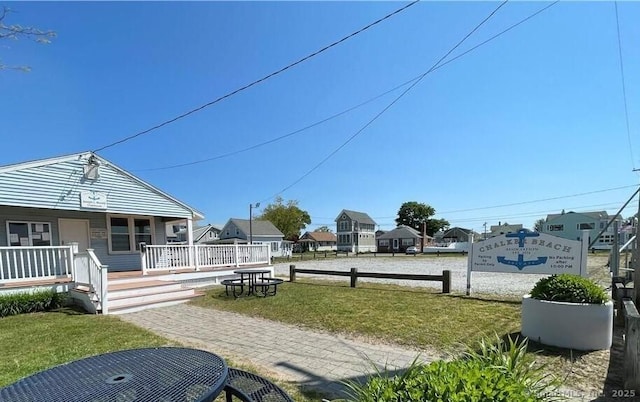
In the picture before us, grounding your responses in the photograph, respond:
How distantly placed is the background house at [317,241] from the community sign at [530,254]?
51.0 m

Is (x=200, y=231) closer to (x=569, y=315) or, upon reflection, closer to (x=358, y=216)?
(x=358, y=216)

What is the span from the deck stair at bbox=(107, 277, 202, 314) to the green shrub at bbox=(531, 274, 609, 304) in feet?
28.7

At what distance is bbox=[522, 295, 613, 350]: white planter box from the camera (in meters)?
4.29

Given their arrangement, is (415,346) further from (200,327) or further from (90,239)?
(90,239)

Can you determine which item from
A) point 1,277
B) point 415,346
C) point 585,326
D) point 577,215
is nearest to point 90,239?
point 1,277

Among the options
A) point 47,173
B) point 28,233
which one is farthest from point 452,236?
point 47,173

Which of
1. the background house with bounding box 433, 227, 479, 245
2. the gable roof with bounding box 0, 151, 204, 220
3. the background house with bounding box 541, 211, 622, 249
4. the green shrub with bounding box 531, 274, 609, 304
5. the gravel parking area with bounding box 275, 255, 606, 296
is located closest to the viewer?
the green shrub with bounding box 531, 274, 609, 304

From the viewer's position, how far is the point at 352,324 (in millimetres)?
6078

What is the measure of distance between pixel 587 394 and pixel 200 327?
6005mm

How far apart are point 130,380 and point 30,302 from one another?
335 inches

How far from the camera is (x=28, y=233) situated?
10414 millimetres

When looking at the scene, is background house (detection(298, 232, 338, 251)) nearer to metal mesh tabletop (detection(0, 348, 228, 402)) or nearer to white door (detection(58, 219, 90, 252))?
white door (detection(58, 219, 90, 252))

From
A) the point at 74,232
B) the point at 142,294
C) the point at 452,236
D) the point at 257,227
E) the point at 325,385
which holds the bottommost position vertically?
the point at 452,236

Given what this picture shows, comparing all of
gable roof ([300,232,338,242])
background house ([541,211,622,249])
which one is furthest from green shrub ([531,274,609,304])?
gable roof ([300,232,338,242])
